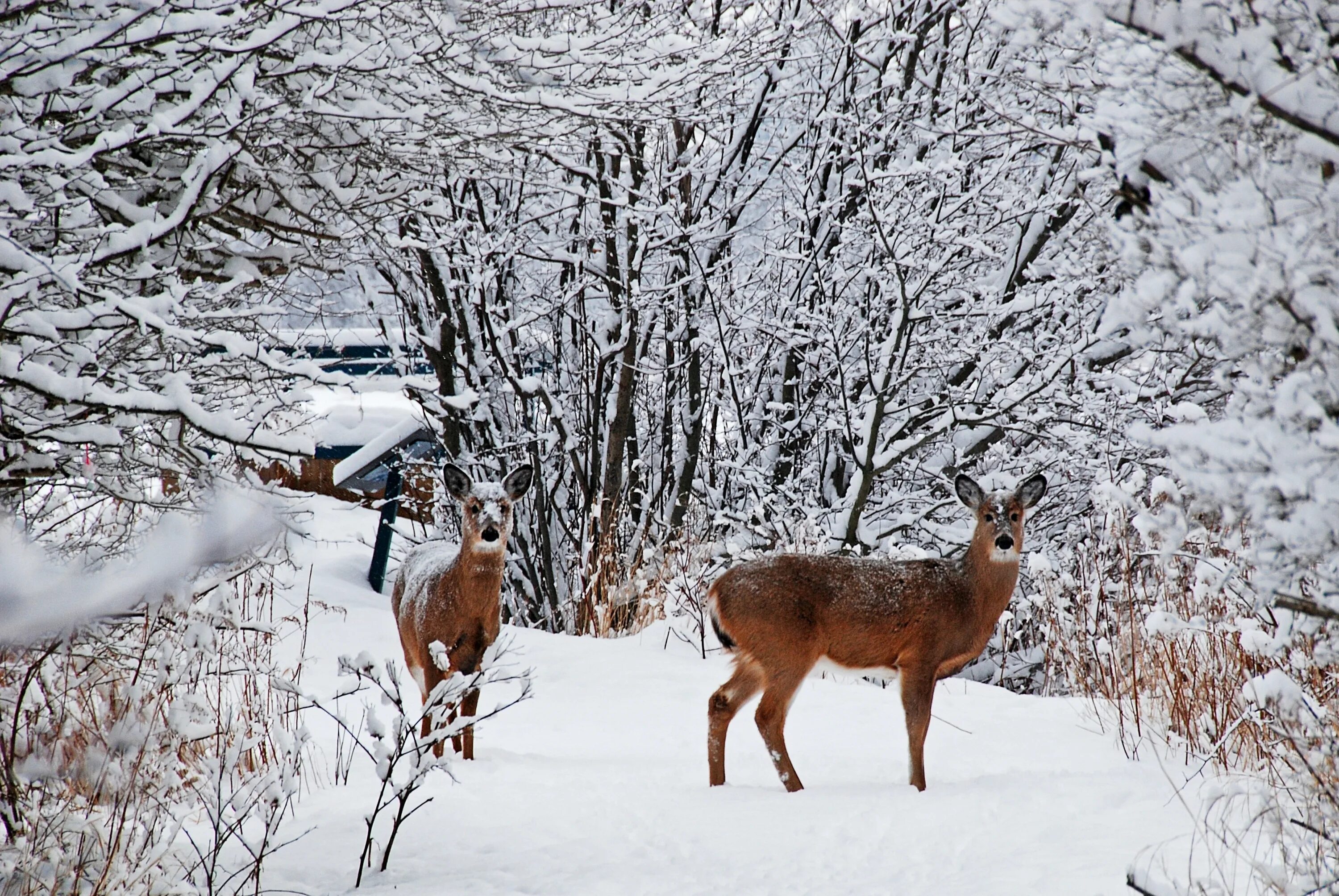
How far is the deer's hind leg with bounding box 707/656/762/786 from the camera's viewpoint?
5.25 m

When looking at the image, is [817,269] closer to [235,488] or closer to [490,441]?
[490,441]

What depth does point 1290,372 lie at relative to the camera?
2318mm

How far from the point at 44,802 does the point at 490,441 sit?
8.26m

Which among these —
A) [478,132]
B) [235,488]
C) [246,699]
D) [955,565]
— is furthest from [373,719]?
[955,565]

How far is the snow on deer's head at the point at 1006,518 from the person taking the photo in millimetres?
5820

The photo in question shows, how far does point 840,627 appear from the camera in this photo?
17.8 feet

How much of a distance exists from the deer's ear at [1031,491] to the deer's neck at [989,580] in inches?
12.7

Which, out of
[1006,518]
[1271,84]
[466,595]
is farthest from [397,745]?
[1006,518]

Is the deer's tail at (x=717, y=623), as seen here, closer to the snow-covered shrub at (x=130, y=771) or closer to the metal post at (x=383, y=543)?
the snow-covered shrub at (x=130, y=771)

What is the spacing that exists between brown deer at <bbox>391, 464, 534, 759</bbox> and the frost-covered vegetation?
741 mm

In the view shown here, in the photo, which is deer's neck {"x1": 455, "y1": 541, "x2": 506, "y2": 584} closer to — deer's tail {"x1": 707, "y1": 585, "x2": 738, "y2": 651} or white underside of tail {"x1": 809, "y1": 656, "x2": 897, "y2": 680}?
deer's tail {"x1": 707, "y1": 585, "x2": 738, "y2": 651}

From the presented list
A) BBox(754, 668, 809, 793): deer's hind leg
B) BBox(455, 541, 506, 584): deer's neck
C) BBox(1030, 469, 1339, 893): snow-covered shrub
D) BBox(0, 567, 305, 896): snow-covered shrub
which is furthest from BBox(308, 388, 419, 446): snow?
BBox(0, 567, 305, 896): snow-covered shrub

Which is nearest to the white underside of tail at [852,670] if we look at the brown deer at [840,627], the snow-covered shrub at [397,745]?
the brown deer at [840,627]

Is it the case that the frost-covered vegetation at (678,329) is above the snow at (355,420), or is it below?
above
